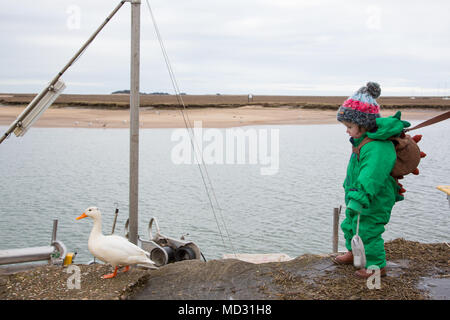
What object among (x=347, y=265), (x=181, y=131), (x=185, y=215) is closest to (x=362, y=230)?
(x=347, y=265)

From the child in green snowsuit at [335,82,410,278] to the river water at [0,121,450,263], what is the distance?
6224 millimetres

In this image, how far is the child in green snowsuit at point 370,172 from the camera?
181 inches

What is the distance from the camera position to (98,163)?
78.4 ft

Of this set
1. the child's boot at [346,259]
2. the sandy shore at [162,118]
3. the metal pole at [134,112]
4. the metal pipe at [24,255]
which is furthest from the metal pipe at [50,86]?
the sandy shore at [162,118]

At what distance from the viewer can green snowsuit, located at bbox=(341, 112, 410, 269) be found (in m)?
4.58

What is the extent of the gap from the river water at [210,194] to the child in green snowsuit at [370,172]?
622 centimetres

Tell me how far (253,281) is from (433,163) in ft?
65.5

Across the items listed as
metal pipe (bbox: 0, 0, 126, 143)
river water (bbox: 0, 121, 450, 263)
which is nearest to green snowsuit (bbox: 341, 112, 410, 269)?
metal pipe (bbox: 0, 0, 126, 143)

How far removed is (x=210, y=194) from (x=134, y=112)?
9.88 metres

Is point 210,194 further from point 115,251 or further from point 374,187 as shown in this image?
point 374,187

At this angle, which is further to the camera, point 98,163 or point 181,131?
point 181,131

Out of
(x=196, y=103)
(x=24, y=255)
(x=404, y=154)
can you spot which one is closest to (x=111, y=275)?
(x=404, y=154)

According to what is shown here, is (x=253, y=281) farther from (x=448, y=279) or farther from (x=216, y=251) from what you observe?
(x=216, y=251)
